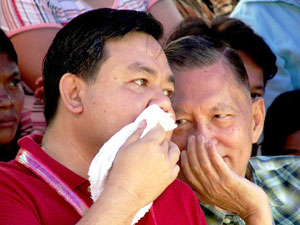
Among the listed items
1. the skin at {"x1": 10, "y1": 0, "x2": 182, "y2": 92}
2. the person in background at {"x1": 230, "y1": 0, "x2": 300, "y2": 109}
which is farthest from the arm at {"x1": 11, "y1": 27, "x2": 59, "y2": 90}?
the person in background at {"x1": 230, "y1": 0, "x2": 300, "y2": 109}

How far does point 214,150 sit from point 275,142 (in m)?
1.66

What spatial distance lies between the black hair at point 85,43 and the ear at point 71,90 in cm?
3

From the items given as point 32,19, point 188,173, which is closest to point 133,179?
point 188,173

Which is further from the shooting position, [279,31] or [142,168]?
[279,31]

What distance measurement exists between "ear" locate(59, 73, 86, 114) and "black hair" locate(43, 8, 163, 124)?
0.03 m

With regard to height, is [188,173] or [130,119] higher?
[130,119]

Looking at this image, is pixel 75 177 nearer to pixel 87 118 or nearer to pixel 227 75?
pixel 87 118

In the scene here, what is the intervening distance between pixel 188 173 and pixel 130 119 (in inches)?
26.9

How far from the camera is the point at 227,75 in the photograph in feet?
9.93

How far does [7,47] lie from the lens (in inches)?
125

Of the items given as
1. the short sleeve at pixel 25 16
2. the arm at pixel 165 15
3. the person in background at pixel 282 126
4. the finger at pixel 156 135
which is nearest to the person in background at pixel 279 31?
the person in background at pixel 282 126

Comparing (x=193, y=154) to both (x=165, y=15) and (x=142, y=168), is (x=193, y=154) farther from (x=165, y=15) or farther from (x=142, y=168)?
(x=165, y=15)

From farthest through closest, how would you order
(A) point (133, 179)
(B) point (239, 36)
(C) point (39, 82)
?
1. (B) point (239, 36)
2. (C) point (39, 82)
3. (A) point (133, 179)

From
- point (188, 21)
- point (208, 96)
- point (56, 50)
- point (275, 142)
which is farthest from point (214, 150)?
point (275, 142)
